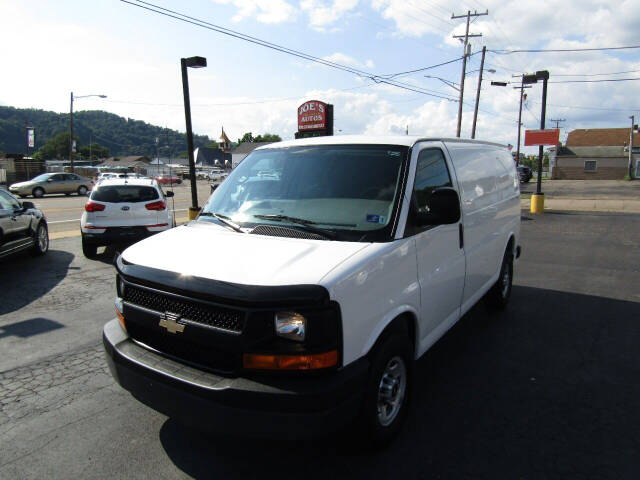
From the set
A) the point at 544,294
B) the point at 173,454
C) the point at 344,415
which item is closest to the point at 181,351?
the point at 173,454

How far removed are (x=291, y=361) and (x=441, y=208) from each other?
4.91 feet

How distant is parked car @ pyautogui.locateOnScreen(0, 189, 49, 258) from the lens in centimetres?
783

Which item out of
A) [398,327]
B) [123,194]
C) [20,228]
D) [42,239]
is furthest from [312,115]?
[398,327]

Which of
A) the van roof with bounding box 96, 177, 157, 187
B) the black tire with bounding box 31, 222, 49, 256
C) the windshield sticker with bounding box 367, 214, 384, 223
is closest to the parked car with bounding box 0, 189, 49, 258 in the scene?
the black tire with bounding box 31, 222, 49, 256

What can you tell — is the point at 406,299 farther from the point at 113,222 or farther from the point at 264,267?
the point at 113,222

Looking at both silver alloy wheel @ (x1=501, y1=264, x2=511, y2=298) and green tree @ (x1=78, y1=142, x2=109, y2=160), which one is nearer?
silver alloy wheel @ (x1=501, y1=264, x2=511, y2=298)

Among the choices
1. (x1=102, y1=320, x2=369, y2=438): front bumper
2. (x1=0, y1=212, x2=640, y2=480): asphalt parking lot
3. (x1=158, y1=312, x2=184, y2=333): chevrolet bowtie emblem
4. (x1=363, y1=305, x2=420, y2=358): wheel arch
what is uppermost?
(x1=158, y1=312, x2=184, y2=333): chevrolet bowtie emblem

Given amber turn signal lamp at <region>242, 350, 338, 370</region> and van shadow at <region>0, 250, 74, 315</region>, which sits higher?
amber turn signal lamp at <region>242, 350, 338, 370</region>

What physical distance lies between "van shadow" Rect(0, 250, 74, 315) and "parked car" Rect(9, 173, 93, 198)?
71.4ft

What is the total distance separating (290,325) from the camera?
7.63 ft

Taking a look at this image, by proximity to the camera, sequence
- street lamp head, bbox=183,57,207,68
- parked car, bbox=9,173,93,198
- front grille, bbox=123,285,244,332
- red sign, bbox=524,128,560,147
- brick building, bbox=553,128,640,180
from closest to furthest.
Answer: front grille, bbox=123,285,244,332
street lamp head, bbox=183,57,207,68
red sign, bbox=524,128,560,147
parked car, bbox=9,173,93,198
brick building, bbox=553,128,640,180

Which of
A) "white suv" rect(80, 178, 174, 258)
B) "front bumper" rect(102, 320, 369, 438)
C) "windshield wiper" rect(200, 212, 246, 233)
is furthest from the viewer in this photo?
"white suv" rect(80, 178, 174, 258)

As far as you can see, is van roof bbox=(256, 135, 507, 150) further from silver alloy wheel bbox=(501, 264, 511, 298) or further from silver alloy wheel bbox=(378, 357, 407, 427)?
silver alloy wheel bbox=(501, 264, 511, 298)

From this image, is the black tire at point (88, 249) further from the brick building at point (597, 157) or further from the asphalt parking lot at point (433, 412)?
the brick building at point (597, 157)
